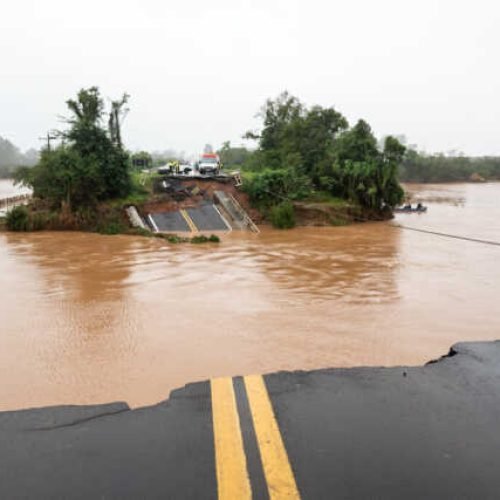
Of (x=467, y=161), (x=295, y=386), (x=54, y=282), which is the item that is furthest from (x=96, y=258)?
(x=467, y=161)

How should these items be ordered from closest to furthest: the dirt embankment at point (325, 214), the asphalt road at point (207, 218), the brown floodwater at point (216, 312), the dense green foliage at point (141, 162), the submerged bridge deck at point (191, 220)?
the brown floodwater at point (216, 312) < the submerged bridge deck at point (191, 220) < the asphalt road at point (207, 218) < the dirt embankment at point (325, 214) < the dense green foliage at point (141, 162)

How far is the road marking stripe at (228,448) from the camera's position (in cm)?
283

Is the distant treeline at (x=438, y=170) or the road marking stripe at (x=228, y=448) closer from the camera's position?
the road marking stripe at (x=228, y=448)

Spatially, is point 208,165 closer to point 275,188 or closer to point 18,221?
point 275,188

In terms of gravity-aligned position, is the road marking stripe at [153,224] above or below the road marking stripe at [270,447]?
above

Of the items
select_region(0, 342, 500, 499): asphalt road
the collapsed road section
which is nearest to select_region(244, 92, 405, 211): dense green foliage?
the collapsed road section

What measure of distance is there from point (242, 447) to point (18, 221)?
80.7ft

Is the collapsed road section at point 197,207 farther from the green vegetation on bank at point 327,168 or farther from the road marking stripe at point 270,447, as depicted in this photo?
the road marking stripe at point 270,447

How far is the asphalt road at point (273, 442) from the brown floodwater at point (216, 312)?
3.66ft

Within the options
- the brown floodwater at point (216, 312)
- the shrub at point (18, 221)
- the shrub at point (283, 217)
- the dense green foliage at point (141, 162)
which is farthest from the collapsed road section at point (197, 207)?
the dense green foliage at point (141, 162)

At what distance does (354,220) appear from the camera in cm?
2772

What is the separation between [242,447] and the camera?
129 inches

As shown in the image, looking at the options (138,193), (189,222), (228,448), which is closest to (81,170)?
(138,193)

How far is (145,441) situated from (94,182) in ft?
77.1
